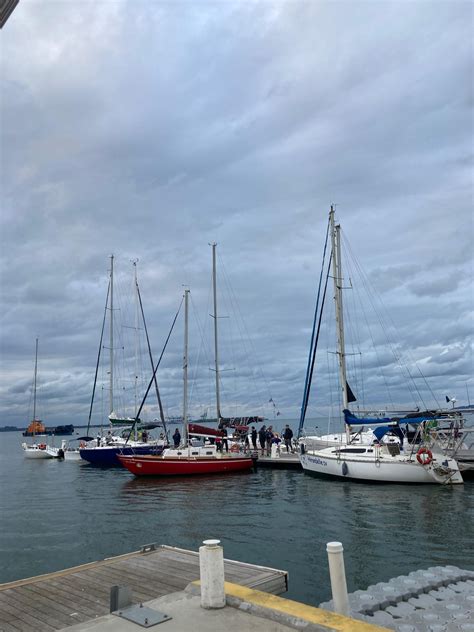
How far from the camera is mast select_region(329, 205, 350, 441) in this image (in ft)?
113

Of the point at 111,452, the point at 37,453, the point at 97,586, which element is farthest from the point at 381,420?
the point at 37,453

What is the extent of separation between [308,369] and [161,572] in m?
31.0

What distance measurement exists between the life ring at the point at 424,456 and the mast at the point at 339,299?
617 cm

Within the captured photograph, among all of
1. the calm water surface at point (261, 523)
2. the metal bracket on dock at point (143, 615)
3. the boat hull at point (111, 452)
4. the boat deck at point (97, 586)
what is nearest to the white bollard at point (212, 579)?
the metal bracket on dock at point (143, 615)

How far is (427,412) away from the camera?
33.5m

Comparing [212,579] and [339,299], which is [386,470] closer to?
[339,299]

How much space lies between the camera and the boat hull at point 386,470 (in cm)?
2738

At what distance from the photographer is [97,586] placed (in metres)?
8.63

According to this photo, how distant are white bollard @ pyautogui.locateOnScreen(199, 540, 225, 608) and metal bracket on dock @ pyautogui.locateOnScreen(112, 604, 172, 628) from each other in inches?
21.1

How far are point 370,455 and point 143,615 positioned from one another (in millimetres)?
25053

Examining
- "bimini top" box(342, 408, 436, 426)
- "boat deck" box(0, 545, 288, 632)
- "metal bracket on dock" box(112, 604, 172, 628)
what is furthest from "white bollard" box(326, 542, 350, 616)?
"bimini top" box(342, 408, 436, 426)

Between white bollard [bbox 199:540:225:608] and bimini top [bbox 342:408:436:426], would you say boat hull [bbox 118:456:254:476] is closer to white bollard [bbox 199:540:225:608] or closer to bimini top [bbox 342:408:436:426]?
bimini top [bbox 342:408:436:426]

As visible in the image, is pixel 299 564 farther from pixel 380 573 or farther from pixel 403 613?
pixel 403 613

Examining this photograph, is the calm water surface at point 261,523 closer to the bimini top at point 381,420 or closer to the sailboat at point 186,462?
the sailboat at point 186,462
